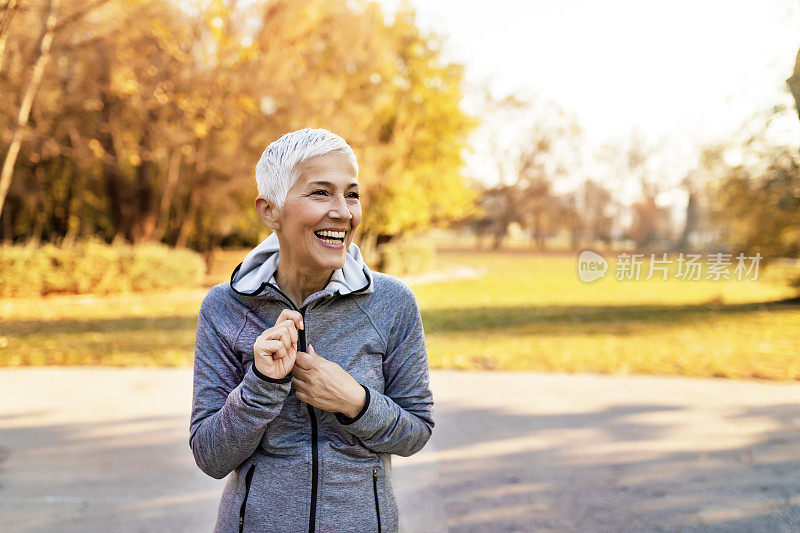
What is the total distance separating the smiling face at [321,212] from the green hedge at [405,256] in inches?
833

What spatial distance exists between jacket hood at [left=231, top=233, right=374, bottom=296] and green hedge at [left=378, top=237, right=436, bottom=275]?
21003 millimetres

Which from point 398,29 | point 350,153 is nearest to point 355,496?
point 350,153

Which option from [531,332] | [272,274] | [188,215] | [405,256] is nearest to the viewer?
[272,274]

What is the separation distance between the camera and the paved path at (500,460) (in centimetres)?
377

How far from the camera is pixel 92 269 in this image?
554 inches

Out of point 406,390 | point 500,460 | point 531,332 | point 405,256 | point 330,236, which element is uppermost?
point 330,236

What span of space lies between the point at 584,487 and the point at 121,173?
15.2m

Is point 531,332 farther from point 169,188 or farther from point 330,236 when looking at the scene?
point 169,188

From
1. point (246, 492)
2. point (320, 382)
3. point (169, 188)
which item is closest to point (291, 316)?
point (320, 382)

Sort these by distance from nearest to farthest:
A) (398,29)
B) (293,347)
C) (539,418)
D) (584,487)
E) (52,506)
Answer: (293,347) → (52,506) → (584,487) → (539,418) → (398,29)

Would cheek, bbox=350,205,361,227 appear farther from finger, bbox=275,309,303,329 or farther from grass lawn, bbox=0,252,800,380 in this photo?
grass lawn, bbox=0,252,800,380

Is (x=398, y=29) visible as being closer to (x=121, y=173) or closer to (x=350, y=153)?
(x=121, y=173)

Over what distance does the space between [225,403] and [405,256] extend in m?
22.6

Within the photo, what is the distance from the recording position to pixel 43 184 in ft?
59.1
